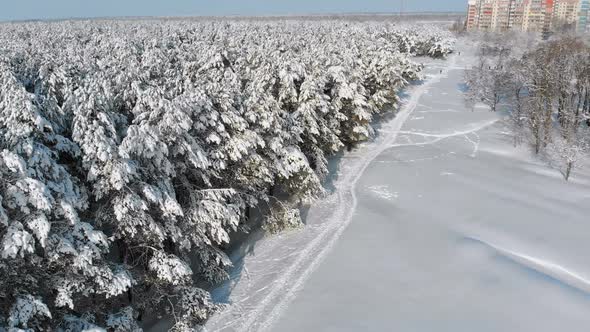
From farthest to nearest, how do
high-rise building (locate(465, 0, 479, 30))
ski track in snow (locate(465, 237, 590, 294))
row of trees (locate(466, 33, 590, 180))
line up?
high-rise building (locate(465, 0, 479, 30)) < row of trees (locate(466, 33, 590, 180)) < ski track in snow (locate(465, 237, 590, 294))

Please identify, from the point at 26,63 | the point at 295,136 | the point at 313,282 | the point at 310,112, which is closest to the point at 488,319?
the point at 313,282

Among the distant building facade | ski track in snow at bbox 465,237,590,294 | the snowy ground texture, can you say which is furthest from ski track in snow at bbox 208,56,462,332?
the distant building facade

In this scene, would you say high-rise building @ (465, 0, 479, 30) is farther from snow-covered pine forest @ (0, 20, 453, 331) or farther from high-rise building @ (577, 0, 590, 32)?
snow-covered pine forest @ (0, 20, 453, 331)

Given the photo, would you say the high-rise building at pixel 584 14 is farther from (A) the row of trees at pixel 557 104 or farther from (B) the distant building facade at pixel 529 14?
(A) the row of trees at pixel 557 104

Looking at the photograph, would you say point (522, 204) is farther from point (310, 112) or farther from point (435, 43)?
point (435, 43)

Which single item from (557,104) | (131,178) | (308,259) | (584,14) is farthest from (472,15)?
(131,178)

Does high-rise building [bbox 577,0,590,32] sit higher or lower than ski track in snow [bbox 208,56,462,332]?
higher

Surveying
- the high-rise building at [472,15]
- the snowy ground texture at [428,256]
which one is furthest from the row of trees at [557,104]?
the high-rise building at [472,15]
